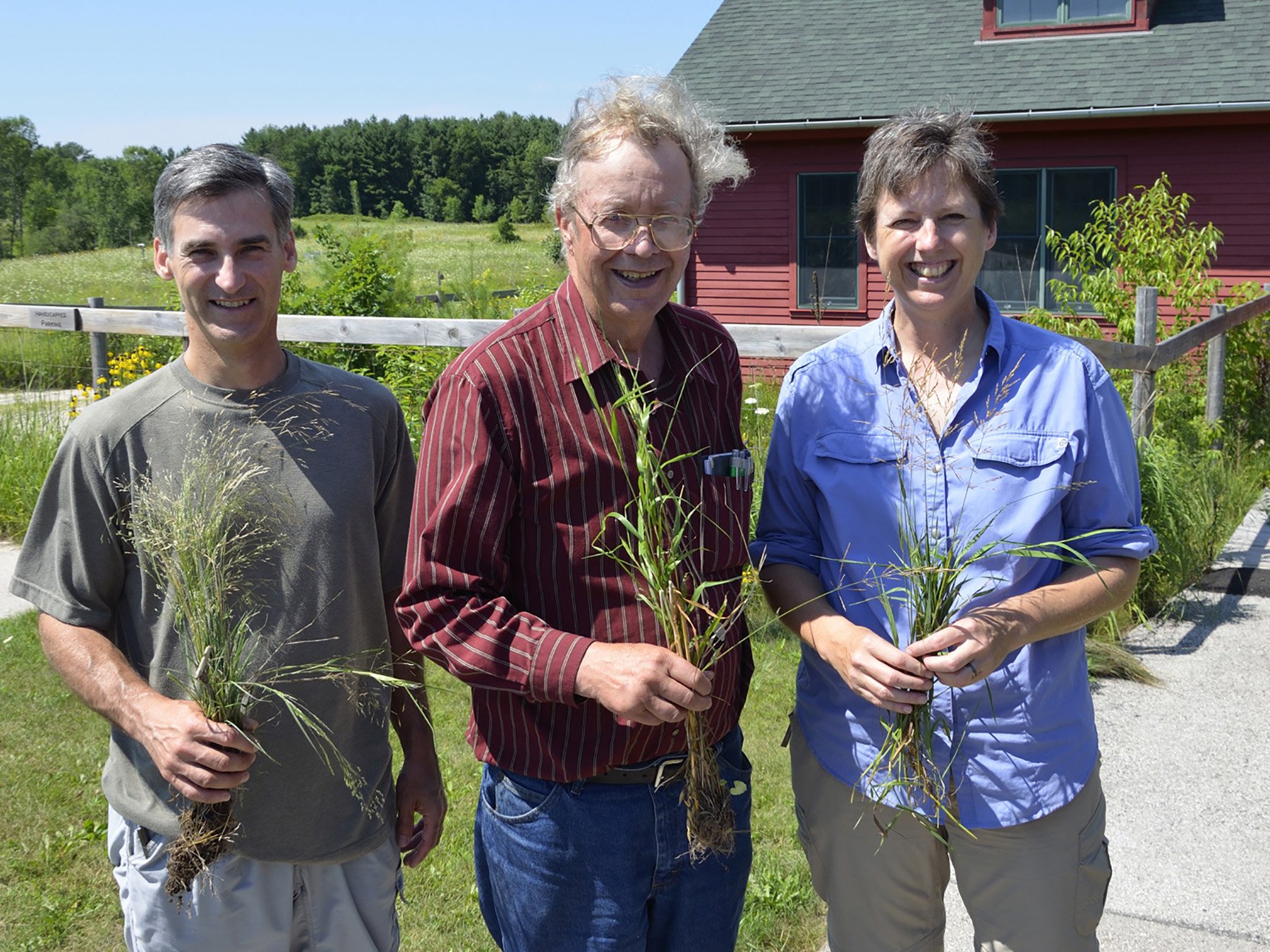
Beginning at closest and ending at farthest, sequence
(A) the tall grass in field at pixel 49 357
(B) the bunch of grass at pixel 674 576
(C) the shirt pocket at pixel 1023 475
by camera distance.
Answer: (B) the bunch of grass at pixel 674 576 → (C) the shirt pocket at pixel 1023 475 → (A) the tall grass in field at pixel 49 357

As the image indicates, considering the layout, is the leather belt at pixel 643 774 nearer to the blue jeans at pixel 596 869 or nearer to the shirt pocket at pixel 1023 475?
the blue jeans at pixel 596 869

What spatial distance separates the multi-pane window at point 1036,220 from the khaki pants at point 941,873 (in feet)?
34.0

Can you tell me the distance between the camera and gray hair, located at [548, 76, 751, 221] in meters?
1.96

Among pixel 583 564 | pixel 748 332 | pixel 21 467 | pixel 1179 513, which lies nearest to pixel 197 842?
pixel 583 564

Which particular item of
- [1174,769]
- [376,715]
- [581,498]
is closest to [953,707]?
[581,498]

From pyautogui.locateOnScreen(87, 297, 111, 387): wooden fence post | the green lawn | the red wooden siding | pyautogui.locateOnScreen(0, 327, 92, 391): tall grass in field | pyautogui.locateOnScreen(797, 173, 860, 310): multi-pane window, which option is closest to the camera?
the green lawn

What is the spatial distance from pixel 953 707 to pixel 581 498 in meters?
0.86

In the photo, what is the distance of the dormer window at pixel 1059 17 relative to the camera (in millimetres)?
12664

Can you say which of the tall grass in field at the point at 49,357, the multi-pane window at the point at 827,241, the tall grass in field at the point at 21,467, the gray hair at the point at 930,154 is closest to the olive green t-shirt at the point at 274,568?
the gray hair at the point at 930,154

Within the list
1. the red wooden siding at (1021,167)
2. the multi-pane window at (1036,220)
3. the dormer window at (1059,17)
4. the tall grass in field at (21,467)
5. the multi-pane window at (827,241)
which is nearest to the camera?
the tall grass in field at (21,467)

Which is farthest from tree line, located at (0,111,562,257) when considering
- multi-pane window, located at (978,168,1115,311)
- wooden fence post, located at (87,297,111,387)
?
wooden fence post, located at (87,297,111,387)

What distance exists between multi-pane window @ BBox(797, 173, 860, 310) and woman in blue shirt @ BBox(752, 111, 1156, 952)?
11.0 meters

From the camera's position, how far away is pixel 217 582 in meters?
1.95

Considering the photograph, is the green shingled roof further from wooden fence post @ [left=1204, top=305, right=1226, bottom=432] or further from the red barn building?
wooden fence post @ [left=1204, top=305, right=1226, bottom=432]
